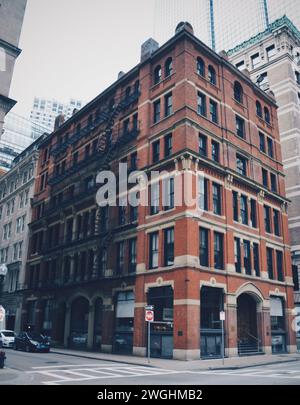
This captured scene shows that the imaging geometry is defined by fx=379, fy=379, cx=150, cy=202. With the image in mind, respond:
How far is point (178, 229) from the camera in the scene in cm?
2625

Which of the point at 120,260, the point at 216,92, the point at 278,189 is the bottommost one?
the point at 120,260

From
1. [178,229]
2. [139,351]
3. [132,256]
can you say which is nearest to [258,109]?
[178,229]

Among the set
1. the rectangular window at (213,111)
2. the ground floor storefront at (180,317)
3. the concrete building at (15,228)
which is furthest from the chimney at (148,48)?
the concrete building at (15,228)

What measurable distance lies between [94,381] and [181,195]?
15525 mm

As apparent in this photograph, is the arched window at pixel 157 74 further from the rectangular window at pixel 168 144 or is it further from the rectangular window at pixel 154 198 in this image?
the rectangular window at pixel 154 198

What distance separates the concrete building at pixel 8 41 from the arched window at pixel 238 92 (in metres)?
19.7

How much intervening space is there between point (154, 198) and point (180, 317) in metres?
9.49

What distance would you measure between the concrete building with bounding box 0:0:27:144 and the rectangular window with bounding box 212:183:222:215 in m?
15.9

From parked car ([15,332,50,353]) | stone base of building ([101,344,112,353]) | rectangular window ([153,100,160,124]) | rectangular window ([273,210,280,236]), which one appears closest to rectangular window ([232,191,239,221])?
rectangular window ([273,210,280,236])

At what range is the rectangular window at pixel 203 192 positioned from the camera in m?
28.1

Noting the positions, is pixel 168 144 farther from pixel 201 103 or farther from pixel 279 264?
pixel 279 264

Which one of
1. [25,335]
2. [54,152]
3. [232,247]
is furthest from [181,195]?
[54,152]

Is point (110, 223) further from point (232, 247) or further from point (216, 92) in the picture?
point (216, 92)

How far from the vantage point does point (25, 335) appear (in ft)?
99.3
